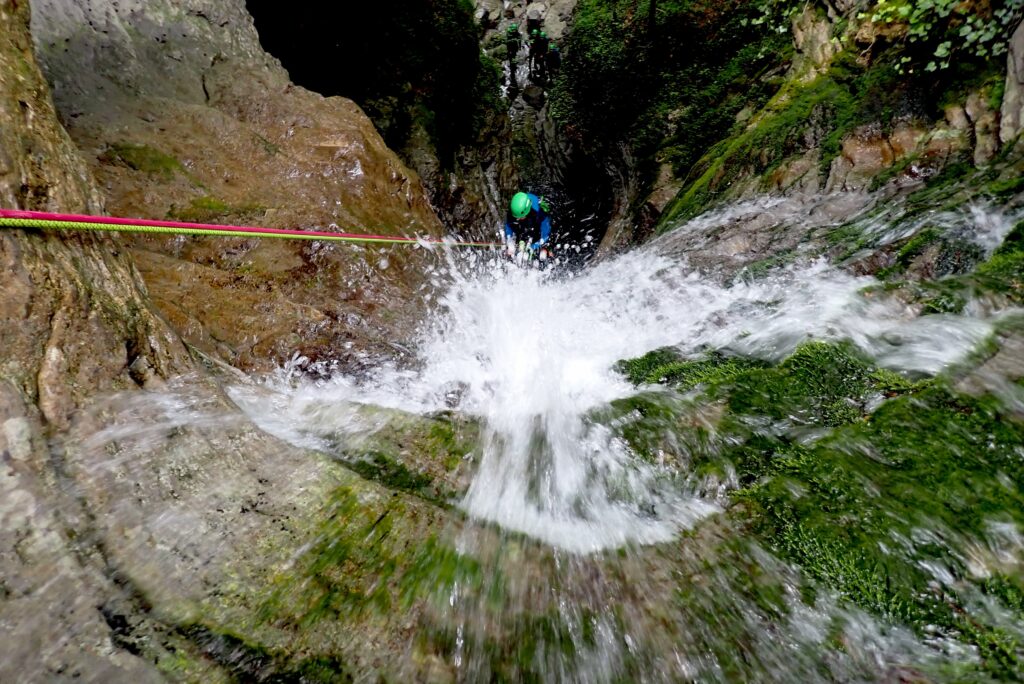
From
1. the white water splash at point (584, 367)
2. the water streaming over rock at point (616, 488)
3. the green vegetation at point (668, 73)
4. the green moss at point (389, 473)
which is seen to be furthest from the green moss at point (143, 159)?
the green vegetation at point (668, 73)

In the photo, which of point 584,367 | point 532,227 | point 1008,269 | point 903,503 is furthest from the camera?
point 532,227

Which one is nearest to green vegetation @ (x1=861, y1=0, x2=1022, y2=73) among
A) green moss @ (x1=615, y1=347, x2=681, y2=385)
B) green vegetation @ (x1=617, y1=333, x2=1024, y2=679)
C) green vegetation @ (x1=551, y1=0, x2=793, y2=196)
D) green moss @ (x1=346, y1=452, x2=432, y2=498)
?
green vegetation @ (x1=551, y1=0, x2=793, y2=196)

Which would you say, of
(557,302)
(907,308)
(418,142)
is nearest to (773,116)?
(557,302)

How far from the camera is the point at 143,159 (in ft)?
16.4

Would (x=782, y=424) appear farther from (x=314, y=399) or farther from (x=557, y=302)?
(x=557, y=302)

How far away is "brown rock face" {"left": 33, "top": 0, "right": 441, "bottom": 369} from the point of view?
4.34m

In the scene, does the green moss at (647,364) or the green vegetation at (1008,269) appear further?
the green moss at (647,364)

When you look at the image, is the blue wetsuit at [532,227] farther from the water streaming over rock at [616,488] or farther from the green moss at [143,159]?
the green moss at [143,159]

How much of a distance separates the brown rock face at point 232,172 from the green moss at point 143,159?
0.01 metres

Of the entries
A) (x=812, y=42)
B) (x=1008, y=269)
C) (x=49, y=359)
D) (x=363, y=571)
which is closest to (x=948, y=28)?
(x=812, y=42)

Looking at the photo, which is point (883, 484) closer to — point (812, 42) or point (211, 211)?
point (211, 211)

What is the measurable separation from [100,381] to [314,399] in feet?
4.61

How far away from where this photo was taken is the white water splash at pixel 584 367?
2604mm

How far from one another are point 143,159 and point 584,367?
483 centimetres
